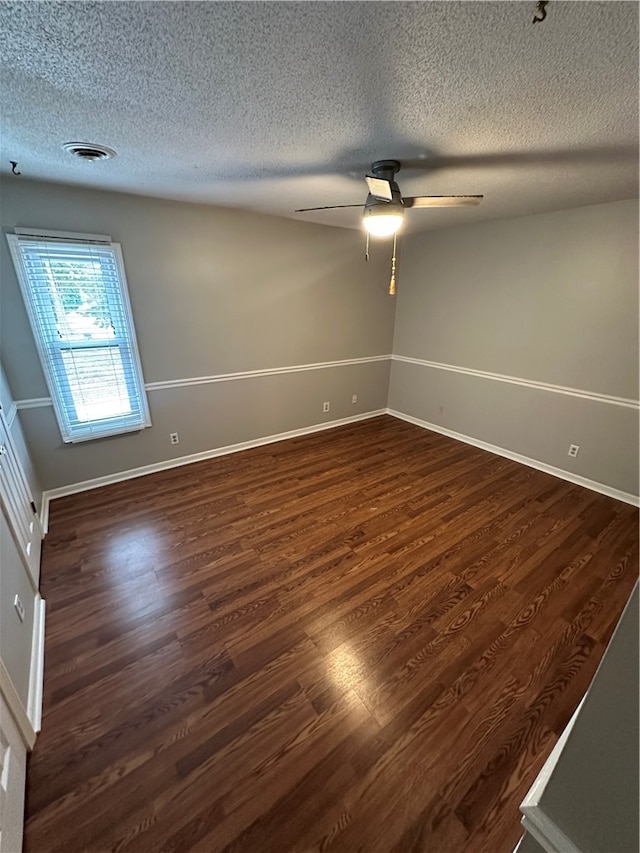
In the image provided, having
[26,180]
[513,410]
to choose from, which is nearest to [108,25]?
[26,180]

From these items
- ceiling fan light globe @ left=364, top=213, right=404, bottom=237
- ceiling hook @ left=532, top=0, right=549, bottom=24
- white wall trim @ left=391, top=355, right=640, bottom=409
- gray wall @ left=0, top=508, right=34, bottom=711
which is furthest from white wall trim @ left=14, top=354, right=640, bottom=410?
ceiling hook @ left=532, top=0, right=549, bottom=24

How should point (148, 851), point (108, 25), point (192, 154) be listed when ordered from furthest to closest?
point (192, 154) < point (148, 851) < point (108, 25)

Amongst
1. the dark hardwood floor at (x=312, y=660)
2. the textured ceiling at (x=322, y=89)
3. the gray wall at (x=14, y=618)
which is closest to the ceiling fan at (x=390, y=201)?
the textured ceiling at (x=322, y=89)

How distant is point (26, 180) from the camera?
2.25 meters

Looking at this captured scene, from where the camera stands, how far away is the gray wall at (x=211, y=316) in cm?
251

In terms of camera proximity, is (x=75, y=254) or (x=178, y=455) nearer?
(x=75, y=254)

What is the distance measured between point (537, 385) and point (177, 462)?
12.4 feet

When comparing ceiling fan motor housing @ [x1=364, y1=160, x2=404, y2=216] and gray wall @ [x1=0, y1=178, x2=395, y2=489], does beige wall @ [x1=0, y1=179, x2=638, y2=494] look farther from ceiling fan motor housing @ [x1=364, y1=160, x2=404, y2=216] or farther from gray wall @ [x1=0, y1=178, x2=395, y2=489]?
ceiling fan motor housing @ [x1=364, y1=160, x2=404, y2=216]

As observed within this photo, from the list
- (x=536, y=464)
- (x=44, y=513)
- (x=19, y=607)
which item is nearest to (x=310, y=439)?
(x=536, y=464)

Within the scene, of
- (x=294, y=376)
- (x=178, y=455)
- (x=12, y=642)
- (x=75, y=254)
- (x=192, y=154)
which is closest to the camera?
(x=12, y=642)

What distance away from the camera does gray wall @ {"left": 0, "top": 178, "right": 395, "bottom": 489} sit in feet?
8.24

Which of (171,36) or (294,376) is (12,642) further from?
(294,376)

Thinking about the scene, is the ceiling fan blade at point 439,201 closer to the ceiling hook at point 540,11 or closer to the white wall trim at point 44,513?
the ceiling hook at point 540,11

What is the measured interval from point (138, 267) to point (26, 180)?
2.57 ft
